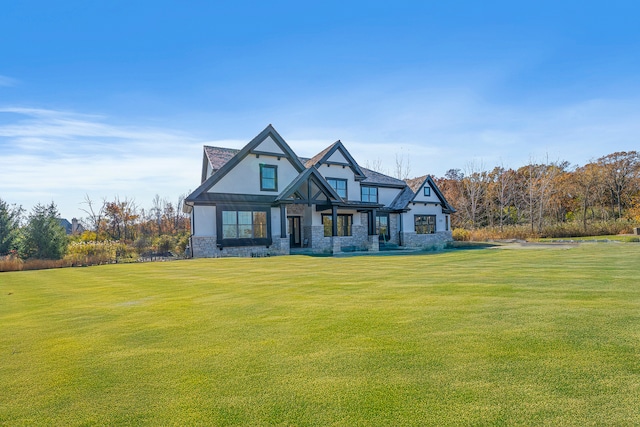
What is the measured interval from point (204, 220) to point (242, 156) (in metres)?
4.44

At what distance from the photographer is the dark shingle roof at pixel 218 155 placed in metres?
21.8

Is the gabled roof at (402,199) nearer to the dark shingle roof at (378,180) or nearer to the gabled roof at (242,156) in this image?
the dark shingle roof at (378,180)

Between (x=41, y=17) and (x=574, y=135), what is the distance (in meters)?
28.7

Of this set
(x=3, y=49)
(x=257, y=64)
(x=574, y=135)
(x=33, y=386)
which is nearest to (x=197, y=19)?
(x=257, y=64)

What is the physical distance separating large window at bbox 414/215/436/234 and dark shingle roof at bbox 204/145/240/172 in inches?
650

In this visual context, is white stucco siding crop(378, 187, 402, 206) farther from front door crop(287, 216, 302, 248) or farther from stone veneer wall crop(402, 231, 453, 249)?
front door crop(287, 216, 302, 248)

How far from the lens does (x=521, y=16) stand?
13867 mm

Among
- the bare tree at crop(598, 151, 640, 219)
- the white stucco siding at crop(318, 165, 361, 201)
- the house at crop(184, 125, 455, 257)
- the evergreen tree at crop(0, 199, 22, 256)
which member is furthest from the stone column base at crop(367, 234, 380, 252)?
the bare tree at crop(598, 151, 640, 219)

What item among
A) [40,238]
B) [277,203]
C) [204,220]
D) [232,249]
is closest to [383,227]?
[277,203]

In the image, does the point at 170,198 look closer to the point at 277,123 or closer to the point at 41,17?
the point at 277,123

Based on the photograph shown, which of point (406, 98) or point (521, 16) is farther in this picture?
point (406, 98)

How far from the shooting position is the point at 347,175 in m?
26.8

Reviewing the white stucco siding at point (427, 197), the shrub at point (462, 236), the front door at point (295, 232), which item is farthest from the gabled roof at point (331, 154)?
the shrub at point (462, 236)

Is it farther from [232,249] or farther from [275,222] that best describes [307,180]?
[232,249]
